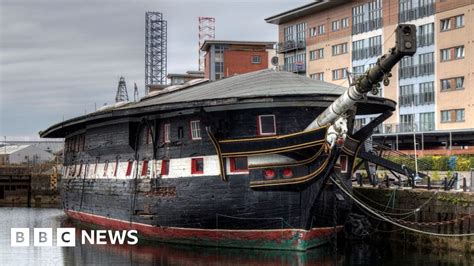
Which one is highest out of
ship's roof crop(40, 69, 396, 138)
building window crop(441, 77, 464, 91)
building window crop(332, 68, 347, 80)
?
building window crop(332, 68, 347, 80)

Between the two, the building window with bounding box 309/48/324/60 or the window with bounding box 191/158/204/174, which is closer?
the window with bounding box 191/158/204/174

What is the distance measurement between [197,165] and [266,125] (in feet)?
10.5

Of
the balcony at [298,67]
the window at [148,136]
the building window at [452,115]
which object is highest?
the balcony at [298,67]

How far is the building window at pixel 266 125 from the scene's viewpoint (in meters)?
25.3

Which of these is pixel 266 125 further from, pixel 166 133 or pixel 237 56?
pixel 237 56

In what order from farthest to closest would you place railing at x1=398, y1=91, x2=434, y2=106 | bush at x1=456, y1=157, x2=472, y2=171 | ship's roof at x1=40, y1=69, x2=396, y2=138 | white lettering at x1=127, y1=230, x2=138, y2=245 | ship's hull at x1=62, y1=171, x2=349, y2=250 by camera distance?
1. railing at x1=398, y1=91, x2=434, y2=106
2. bush at x1=456, y1=157, x2=472, y2=171
3. white lettering at x1=127, y1=230, x2=138, y2=245
4. ship's hull at x1=62, y1=171, x2=349, y2=250
5. ship's roof at x1=40, y1=69, x2=396, y2=138

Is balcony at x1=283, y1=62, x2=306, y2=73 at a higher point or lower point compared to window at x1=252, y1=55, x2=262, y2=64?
lower

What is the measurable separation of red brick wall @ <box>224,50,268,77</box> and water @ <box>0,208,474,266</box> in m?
60.8

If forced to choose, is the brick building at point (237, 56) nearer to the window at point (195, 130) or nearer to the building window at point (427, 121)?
the building window at point (427, 121)

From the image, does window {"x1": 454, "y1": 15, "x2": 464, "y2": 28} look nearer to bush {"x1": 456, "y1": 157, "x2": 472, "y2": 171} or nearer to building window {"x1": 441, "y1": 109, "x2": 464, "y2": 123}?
building window {"x1": 441, "y1": 109, "x2": 464, "y2": 123}

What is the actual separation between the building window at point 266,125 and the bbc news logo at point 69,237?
7.78 m

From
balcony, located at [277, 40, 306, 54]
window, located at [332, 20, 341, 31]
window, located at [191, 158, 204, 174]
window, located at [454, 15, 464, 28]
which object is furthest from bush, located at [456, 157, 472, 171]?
balcony, located at [277, 40, 306, 54]

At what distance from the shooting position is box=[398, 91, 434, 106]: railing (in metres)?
58.2

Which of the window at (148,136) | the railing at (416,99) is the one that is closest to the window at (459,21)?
the railing at (416,99)
